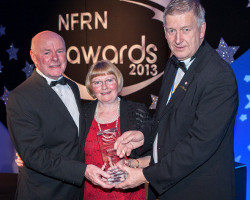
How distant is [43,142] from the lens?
227 cm

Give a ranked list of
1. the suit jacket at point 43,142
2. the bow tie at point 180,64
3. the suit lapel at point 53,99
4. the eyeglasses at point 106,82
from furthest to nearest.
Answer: the eyeglasses at point 106,82
the suit lapel at point 53,99
the suit jacket at point 43,142
the bow tie at point 180,64

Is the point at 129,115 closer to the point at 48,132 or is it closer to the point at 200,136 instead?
the point at 48,132

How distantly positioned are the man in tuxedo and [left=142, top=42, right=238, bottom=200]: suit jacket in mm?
541

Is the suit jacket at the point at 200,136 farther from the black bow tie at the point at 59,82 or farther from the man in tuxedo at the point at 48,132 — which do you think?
the black bow tie at the point at 59,82

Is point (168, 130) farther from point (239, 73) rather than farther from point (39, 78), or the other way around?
point (239, 73)

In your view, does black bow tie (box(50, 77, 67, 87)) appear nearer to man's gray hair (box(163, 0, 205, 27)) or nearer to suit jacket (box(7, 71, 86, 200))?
suit jacket (box(7, 71, 86, 200))

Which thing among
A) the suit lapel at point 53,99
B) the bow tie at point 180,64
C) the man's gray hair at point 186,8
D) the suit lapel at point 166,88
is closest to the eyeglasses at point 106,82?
the suit lapel at point 53,99

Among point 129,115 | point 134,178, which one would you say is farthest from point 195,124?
point 129,115

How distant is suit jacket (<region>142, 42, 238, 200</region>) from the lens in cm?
163

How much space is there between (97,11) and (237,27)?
2108 millimetres

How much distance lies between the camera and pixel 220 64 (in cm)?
169

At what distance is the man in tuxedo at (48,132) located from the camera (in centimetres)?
219

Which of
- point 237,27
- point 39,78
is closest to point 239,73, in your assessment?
point 237,27

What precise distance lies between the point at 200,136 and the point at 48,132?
121 cm
